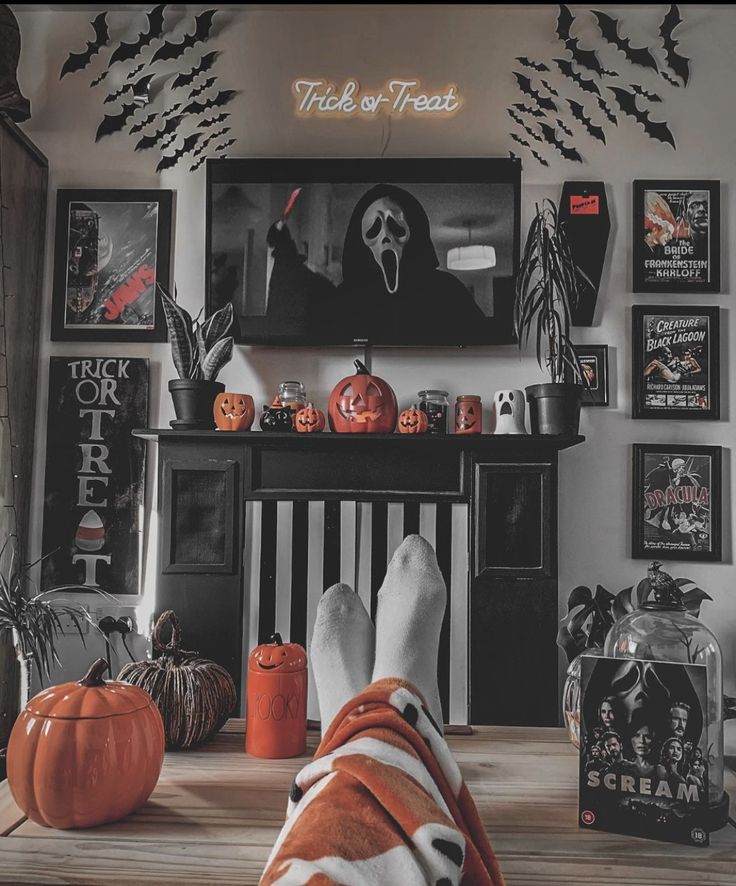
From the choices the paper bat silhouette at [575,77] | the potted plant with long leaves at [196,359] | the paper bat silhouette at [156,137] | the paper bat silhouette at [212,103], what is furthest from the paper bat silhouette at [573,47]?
the potted plant with long leaves at [196,359]

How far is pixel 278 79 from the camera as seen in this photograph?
268 centimetres

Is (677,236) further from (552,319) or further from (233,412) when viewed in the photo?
(233,412)

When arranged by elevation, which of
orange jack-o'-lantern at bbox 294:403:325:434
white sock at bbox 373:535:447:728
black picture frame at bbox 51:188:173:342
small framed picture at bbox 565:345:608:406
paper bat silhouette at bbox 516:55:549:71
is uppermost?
paper bat silhouette at bbox 516:55:549:71

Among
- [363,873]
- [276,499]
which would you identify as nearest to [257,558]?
[276,499]

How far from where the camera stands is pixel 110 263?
266 cm

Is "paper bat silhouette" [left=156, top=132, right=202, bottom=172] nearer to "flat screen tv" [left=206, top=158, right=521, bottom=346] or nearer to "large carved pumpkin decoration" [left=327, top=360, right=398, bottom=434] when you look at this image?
"flat screen tv" [left=206, top=158, right=521, bottom=346]

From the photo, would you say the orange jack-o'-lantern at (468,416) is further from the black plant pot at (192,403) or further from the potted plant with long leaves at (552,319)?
the black plant pot at (192,403)

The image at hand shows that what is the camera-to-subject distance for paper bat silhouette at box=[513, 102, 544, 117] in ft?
8.65

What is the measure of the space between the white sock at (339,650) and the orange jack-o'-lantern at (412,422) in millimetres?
1017

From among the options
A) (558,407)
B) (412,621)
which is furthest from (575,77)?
(412,621)

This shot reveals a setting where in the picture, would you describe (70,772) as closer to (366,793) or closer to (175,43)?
(366,793)

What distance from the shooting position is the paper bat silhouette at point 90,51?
2.69 meters

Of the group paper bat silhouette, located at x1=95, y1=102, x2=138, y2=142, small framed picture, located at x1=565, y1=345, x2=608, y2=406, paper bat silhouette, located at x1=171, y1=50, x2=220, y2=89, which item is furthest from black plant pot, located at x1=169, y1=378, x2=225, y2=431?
small framed picture, located at x1=565, y1=345, x2=608, y2=406

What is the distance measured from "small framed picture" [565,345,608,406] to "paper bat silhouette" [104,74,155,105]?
1.80 m
